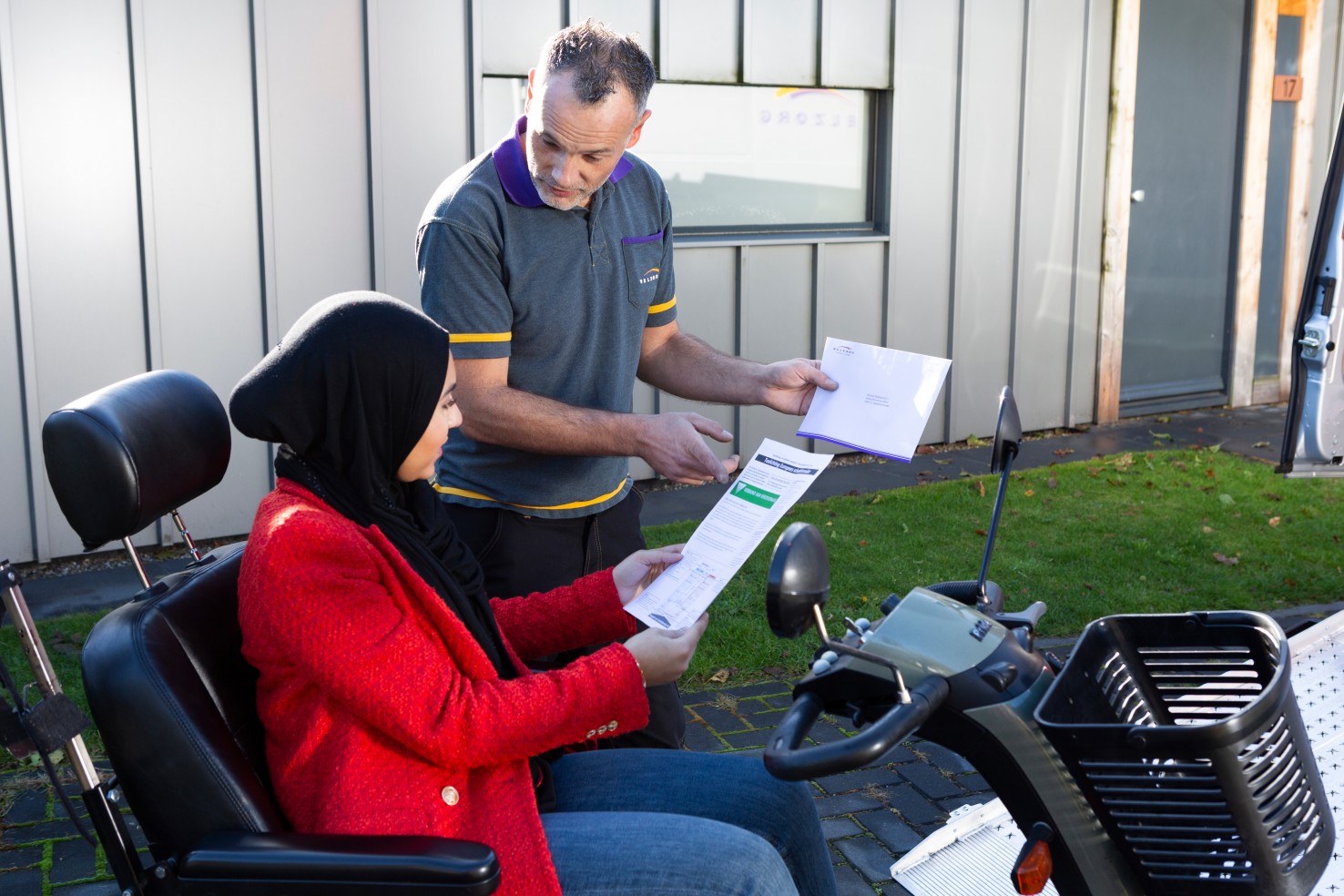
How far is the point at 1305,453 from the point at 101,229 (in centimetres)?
519

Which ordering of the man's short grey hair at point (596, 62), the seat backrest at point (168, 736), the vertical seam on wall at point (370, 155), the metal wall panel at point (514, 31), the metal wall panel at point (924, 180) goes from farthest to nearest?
the metal wall panel at point (924, 180) → the metal wall panel at point (514, 31) → the vertical seam on wall at point (370, 155) → the man's short grey hair at point (596, 62) → the seat backrest at point (168, 736)

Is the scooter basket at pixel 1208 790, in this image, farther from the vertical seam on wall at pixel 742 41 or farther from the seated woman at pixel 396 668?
the vertical seam on wall at pixel 742 41

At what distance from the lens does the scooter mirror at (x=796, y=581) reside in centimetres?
167

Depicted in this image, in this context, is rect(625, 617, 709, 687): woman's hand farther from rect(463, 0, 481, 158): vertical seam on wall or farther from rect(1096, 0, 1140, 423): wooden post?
rect(1096, 0, 1140, 423): wooden post

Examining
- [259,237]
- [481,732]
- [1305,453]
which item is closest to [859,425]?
[481,732]

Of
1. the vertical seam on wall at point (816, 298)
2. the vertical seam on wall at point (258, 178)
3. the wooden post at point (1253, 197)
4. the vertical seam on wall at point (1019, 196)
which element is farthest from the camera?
the wooden post at point (1253, 197)

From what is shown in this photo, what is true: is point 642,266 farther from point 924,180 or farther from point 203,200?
point 924,180

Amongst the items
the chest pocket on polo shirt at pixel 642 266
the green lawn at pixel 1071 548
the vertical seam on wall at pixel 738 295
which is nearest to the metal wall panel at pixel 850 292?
the vertical seam on wall at pixel 738 295

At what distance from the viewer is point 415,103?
6.70 meters

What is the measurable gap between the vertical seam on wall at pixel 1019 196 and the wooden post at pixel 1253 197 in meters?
2.27

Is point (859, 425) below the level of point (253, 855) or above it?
above

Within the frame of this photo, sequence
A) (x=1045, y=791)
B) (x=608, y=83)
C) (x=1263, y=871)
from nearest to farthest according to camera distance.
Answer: (x=1263, y=871)
(x=1045, y=791)
(x=608, y=83)

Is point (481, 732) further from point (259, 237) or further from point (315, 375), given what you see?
point (259, 237)

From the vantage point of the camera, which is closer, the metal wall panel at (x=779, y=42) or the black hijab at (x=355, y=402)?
the black hijab at (x=355, y=402)
